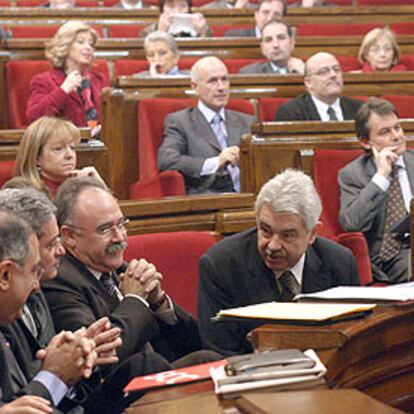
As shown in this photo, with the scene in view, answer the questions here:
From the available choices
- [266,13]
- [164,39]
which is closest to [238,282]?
[164,39]

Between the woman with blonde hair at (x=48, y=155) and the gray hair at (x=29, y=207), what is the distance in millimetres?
837

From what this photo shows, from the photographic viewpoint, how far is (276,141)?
3025 mm

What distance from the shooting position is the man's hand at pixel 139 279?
1920 mm

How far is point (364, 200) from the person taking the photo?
2.85 metres

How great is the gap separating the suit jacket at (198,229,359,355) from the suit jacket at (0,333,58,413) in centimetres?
48

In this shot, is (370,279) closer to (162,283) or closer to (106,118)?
(162,283)

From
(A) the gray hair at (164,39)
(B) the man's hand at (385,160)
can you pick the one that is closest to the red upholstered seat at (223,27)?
(A) the gray hair at (164,39)

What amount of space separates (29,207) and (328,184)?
A: 1421 mm

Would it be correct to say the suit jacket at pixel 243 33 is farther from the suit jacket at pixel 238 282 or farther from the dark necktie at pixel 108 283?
the dark necktie at pixel 108 283

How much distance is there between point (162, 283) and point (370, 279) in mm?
660

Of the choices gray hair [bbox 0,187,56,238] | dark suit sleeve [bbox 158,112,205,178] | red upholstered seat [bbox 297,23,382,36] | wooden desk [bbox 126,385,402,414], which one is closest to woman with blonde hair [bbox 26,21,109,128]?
dark suit sleeve [bbox 158,112,205,178]

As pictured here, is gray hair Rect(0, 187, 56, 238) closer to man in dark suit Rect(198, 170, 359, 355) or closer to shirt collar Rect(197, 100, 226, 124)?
man in dark suit Rect(198, 170, 359, 355)

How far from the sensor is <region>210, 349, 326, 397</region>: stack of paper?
127 cm

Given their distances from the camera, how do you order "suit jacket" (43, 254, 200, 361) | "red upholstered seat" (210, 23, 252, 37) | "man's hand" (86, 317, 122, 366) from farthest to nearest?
"red upholstered seat" (210, 23, 252, 37) → "suit jacket" (43, 254, 200, 361) → "man's hand" (86, 317, 122, 366)
